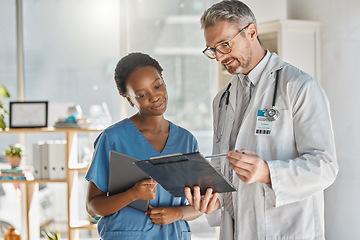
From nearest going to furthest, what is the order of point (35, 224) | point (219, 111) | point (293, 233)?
point (293, 233), point (219, 111), point (35, 224)

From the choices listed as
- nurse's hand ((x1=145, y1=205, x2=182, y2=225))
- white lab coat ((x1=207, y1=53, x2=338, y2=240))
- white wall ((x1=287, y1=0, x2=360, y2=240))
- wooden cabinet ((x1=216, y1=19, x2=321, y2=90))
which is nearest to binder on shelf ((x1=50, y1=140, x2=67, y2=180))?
wooden cabinet ((x1=216, y1=19, x2=321, y2=90))

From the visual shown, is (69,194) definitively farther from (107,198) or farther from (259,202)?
(259,202)

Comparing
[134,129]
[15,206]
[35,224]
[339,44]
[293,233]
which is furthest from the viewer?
[15,206]

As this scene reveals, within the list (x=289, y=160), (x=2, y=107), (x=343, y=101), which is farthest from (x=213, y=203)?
(x=2, y=107)

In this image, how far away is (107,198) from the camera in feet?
6.28

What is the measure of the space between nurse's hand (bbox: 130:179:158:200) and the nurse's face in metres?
0.31

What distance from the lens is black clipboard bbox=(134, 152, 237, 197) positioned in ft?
4.64

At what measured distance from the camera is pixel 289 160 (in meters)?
1.48

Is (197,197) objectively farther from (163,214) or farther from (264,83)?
(264,83)

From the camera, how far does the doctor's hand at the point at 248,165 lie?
1.39m

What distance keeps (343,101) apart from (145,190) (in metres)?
2.06

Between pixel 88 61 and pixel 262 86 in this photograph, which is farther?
pixel 88 61

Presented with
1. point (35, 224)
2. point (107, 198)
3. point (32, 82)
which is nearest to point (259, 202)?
point (107, 198)

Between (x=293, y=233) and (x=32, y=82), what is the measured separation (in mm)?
3861
